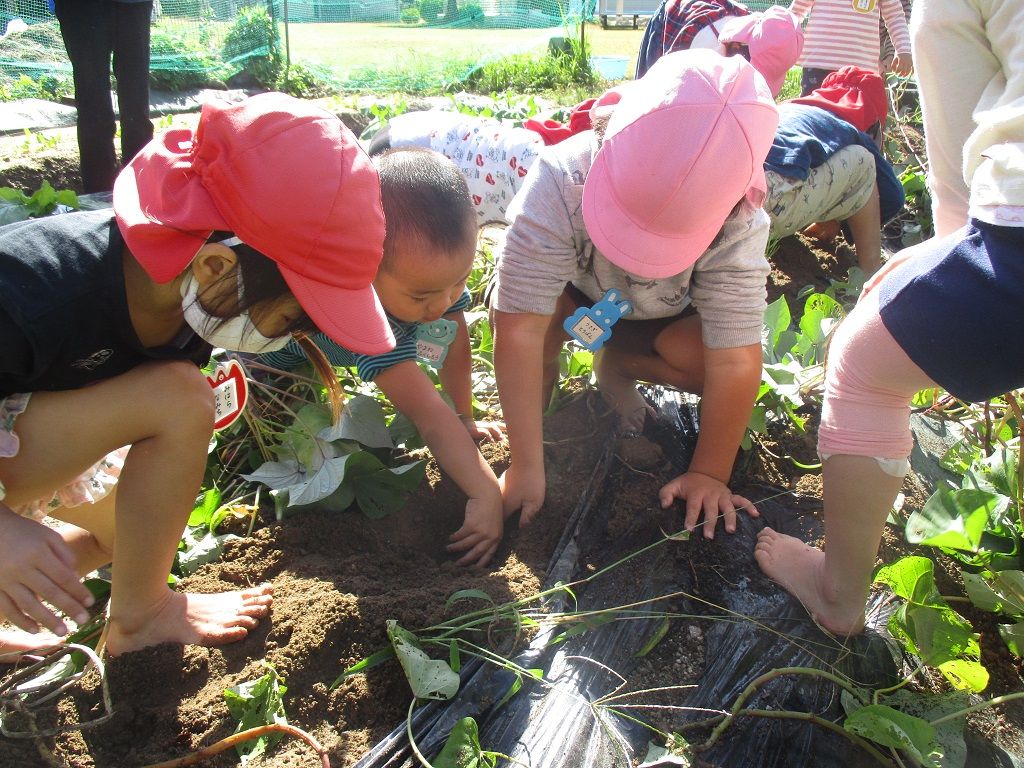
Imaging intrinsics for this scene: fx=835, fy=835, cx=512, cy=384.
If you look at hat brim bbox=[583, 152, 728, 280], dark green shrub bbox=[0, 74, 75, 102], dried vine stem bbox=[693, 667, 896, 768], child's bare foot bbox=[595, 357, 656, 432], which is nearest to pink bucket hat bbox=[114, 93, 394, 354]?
hat brim bbox=[583, 152, 728, 280]

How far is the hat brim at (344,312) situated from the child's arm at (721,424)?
65 centimetres

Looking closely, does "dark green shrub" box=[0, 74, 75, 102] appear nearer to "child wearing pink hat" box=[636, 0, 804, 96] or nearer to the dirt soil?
"child wearing pink hat" box=[636, 0, 804, 96]

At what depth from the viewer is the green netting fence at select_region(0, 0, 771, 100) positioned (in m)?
5.89

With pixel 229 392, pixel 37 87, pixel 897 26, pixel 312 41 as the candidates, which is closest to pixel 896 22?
pixel 897 26

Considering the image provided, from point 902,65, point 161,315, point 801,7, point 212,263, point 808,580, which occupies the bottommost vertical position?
point 808,580

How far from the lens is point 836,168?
8.27 ft

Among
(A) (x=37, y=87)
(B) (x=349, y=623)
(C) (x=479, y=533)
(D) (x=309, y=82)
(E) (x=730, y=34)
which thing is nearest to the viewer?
(B) (x=349, y=623)

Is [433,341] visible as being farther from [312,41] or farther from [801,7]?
[312,41]

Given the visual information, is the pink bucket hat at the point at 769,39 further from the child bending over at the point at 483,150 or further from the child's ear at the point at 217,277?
the child's ear at the point at 217,277

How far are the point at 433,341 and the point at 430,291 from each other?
0.21 metres

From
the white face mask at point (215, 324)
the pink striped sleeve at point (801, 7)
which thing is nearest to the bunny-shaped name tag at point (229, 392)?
the white face mask at point (215, 324)

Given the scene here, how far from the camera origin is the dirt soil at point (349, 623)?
1133 millimetres

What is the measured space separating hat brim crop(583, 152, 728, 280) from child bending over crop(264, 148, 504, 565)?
0.82 ft

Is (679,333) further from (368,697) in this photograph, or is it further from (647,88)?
(368,697)
